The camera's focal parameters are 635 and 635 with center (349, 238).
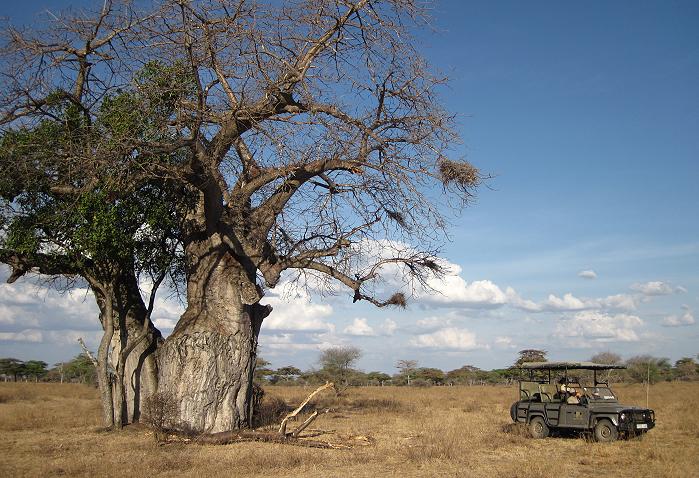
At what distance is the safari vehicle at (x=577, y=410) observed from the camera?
481 inches

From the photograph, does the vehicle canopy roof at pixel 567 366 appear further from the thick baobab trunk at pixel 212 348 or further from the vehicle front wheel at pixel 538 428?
the thick baobab trunk at pixel 212 348

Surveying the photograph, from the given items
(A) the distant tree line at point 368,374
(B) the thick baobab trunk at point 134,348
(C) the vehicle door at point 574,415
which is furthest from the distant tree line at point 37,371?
(C) the vehicle door at point 574,415

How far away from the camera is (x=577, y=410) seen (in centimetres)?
1272

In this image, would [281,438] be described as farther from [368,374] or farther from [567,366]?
[368,374]

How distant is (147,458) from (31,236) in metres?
5.09

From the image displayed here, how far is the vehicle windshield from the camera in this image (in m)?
13.0

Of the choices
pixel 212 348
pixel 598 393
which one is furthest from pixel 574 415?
pixel 212 348

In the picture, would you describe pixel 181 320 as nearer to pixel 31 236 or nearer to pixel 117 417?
pixel 117 417

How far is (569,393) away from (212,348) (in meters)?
7.60

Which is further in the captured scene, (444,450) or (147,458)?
(444,450)

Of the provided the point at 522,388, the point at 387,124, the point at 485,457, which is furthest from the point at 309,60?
the point at 522,388

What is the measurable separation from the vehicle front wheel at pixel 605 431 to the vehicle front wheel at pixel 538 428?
1114 mm

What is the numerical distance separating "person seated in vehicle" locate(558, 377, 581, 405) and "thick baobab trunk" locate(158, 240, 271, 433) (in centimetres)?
664

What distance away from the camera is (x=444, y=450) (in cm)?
1047
